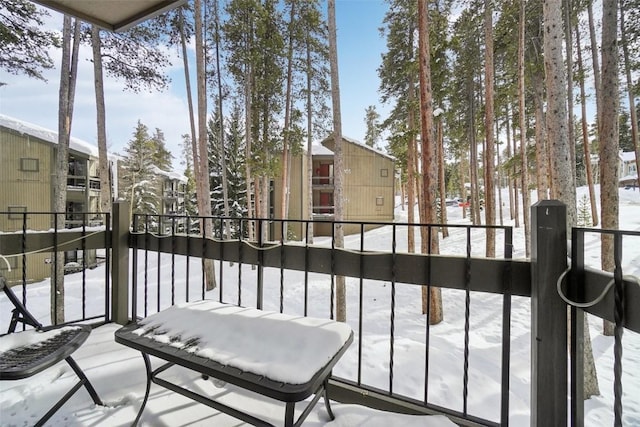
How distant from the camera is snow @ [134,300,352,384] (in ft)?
3.95

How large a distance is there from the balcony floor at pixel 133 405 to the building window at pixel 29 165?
46.3ft

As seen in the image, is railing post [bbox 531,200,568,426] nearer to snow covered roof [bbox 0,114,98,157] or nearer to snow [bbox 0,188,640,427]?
snow [bbox 0,188,640,427]

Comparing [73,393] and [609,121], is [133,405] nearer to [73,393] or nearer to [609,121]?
[73,393]

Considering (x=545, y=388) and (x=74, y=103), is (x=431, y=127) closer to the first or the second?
(x=545, y=388)

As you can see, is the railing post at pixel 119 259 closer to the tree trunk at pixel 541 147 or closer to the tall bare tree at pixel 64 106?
the tall bare tree at pixel 64 106

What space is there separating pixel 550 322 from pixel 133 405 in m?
2.13

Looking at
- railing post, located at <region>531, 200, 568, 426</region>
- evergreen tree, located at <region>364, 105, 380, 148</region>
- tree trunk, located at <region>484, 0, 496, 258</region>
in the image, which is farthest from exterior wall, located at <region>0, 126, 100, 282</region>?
evergreen tree, located at <region>364, 105, 380, 148</region>

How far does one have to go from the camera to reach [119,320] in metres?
2.81

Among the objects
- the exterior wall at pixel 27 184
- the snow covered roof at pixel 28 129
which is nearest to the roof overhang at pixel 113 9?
the exterior wall at pixel 27 184

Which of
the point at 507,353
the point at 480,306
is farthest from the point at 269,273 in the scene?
the point at 507,353

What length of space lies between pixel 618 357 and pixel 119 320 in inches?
134

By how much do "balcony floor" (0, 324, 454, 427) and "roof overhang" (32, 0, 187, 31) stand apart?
259 centimetres

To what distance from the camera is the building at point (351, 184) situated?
1752 cm

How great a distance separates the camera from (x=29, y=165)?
12.0 metres
